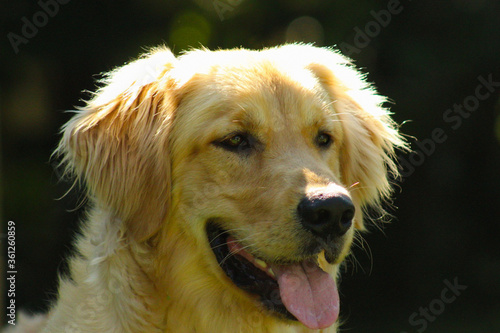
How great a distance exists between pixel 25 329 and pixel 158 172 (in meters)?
1.65

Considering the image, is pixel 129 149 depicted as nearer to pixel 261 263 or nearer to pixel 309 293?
pixel 261 263

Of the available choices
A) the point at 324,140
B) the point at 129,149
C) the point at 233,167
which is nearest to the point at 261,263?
the point at 233,167

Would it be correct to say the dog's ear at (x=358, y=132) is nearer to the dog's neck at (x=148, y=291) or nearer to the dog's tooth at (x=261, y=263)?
the dog's tooth at (x=261, y=263)

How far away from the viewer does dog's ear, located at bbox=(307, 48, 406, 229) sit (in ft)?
13.8

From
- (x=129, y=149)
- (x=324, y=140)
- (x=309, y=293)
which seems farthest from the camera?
(x=324, y=140)

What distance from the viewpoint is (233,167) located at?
11.4 feet

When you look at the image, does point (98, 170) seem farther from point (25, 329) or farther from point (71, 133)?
point (25, 329)

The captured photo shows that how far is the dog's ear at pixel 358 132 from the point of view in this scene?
13.8 ft

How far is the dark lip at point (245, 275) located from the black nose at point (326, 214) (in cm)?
44

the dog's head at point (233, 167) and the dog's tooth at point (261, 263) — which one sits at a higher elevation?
the dog's head at point (233, 167)

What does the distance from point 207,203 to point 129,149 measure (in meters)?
0.61

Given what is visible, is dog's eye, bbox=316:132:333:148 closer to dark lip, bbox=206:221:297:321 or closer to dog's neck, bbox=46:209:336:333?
dark lip, bbox=206:221:297:321

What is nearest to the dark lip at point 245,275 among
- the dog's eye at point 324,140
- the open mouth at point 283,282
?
the open mouth at point 283,282

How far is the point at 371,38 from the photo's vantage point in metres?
8.09
